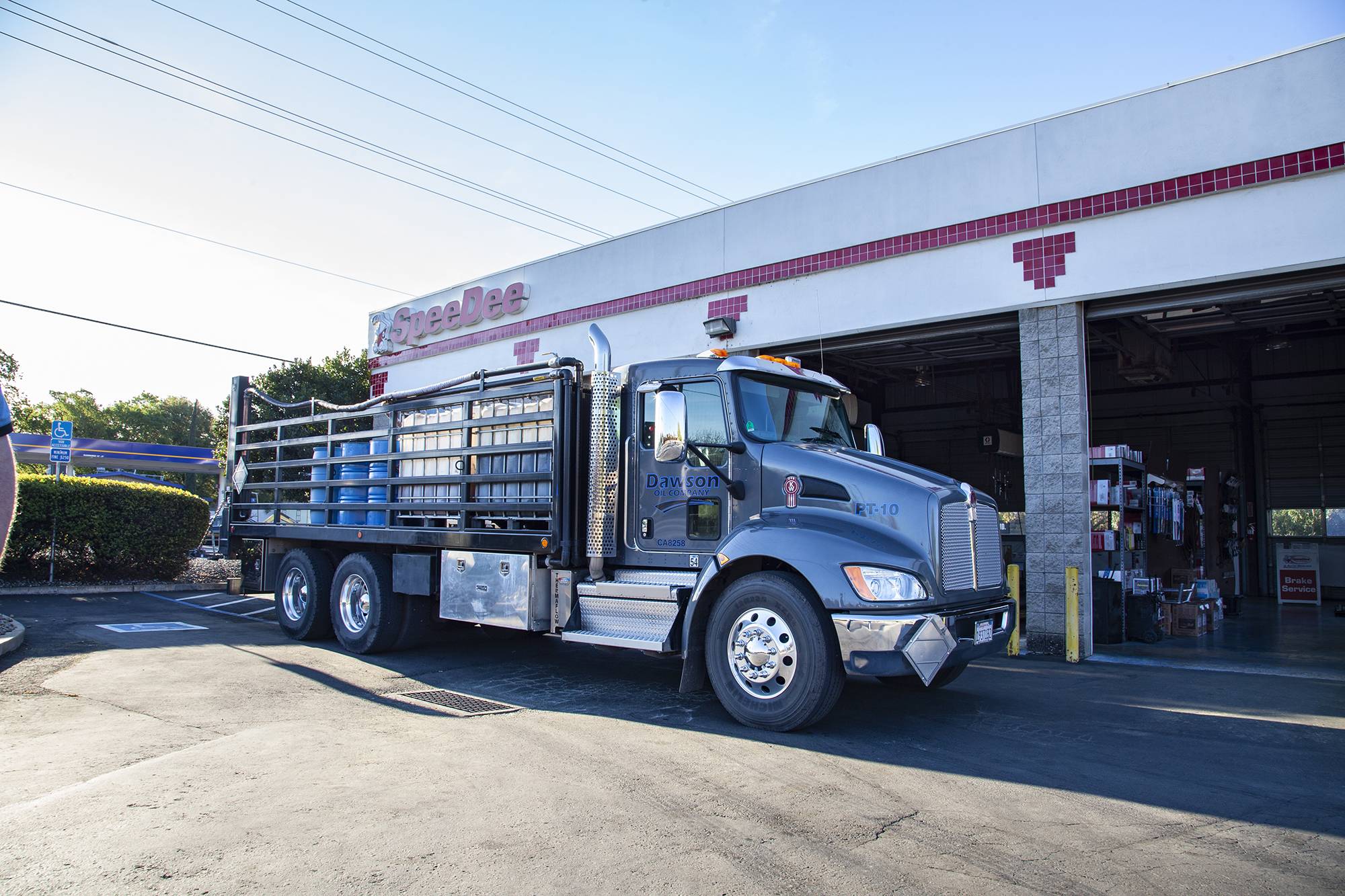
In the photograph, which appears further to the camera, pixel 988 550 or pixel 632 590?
pixel 632 590

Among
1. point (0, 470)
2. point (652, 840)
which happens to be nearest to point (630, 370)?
point (652, 840)

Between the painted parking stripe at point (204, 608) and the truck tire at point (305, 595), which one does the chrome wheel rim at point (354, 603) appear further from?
the painted parking stripe at point (204, 608)

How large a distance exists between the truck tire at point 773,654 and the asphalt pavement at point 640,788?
21 centimetres

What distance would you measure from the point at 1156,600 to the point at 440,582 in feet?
34.1

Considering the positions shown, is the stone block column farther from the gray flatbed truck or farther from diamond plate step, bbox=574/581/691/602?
diamond plate step, bbox=574/581/691/602

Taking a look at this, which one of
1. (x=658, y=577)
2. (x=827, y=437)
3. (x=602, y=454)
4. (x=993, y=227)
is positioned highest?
(x=993, y=227)

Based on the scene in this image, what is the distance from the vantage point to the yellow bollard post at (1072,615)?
386 inches

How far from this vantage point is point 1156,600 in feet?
40.7

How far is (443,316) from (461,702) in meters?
15.0

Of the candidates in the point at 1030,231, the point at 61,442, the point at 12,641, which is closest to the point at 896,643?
the point at 1030,231

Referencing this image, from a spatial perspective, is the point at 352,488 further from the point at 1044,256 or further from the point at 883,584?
the point at 1044,256

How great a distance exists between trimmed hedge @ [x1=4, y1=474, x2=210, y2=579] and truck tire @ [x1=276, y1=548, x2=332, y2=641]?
7.22 metres

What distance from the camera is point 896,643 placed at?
218 inches

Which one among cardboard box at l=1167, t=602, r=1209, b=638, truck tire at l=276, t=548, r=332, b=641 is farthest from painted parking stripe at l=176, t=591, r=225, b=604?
cardboard box at l=1167, t=602, r=1209, b=638
